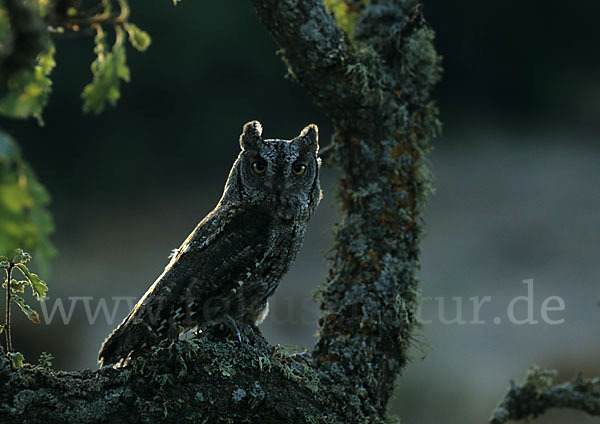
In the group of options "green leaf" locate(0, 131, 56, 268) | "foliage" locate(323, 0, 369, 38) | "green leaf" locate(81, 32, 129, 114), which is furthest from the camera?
"foliage" locate(323, 0, 369, 38)

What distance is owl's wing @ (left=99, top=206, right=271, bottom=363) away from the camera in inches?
61.3

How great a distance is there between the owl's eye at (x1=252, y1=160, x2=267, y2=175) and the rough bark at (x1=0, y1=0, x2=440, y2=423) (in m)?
0.35

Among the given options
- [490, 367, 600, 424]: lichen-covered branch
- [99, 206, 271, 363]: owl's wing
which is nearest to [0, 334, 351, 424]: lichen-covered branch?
[99, 206, 271, 363]: owl's wing

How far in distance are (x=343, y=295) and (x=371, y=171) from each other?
1.48ft

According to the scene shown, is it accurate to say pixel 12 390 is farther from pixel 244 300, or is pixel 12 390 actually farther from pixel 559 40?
pixel 559 40

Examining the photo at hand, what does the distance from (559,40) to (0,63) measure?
658 cm

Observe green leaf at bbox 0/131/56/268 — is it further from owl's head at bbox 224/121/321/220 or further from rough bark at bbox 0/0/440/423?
owl's head at bbox 224/121/321/220

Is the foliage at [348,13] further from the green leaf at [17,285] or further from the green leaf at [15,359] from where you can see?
the green leaf at [15,359]

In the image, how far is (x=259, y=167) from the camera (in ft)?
6.07

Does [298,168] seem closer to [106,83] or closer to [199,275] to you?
[199,275]

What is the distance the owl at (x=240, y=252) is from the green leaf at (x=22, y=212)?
79 cm

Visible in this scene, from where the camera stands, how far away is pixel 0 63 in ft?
2.41

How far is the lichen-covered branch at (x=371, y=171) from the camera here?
1.82m

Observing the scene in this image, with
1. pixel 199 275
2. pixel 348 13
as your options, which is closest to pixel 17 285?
pixel 199 275
